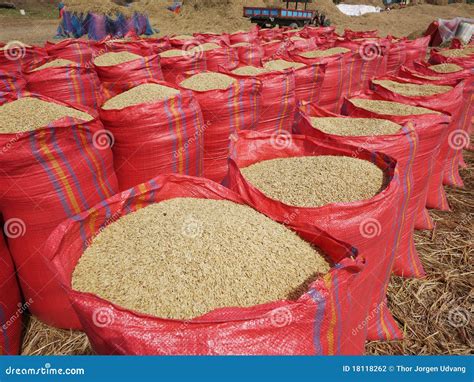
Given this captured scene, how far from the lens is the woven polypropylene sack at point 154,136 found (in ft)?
6.02

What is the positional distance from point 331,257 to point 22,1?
2567cm

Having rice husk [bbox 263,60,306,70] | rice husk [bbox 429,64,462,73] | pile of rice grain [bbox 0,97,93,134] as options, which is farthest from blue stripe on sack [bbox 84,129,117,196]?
rice husk [bbox 429,64,462,73]

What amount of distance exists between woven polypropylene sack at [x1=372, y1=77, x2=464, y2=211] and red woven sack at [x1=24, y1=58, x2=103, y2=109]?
7.57 feet

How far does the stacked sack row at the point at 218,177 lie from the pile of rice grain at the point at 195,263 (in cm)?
9

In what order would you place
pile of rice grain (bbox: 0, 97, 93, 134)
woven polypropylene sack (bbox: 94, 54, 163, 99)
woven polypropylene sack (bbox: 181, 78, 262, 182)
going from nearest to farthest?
pile of rice grain (bbox: 0, 97, 93, 134), woven polypropylene sack (bbox: 181, 78, 262, 182), woven polypropylene sack (bbox: 94, 54, 163, 99)

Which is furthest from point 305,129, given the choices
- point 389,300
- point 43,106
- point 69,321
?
point 69,321

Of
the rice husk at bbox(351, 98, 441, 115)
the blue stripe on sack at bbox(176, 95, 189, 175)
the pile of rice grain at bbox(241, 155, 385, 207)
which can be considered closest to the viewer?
the pile of rice grain at bbox(241, 155, 385, 207)

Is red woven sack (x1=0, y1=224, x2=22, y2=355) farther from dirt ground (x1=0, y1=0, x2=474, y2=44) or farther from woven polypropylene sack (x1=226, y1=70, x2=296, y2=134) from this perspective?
dirt ground (x1=0, y1=0, x2=474, y2=44)

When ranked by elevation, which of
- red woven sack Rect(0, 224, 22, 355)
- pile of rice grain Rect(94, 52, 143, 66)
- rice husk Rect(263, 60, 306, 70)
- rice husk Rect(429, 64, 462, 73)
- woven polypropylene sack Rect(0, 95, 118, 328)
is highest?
pile of rice grain Rect(94, 52, 143, 66)

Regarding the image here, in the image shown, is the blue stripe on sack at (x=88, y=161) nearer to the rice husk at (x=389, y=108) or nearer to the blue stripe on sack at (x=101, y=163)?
the blue stripe on sack at (x=101, y=163)

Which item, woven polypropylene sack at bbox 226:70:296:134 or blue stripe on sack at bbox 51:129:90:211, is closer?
blue stripe on sack at bbox 51:129:90:211

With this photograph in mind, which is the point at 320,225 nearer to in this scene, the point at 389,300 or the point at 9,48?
the point at 389,300

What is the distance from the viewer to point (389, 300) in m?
1.84

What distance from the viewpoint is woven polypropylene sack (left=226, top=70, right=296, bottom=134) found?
2578mm
